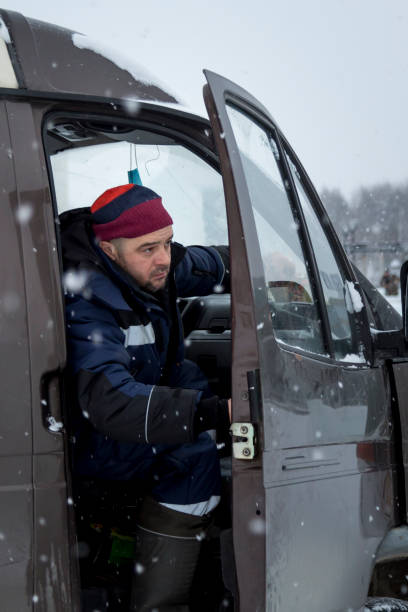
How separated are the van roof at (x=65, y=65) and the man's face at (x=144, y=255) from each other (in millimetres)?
456

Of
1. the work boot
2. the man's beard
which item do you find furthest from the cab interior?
the man's beard

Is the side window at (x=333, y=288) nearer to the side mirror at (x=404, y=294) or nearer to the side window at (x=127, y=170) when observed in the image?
the side mirror at (x=404, y=294)

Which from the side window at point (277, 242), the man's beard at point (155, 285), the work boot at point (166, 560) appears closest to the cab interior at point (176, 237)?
the work boot at point (166, 560)

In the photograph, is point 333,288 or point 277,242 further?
point 333,288

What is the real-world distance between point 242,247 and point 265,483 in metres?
0.62

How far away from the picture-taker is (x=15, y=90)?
1.90m

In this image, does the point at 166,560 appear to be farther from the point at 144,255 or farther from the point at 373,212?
the point at 373,212

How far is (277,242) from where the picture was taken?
7.34 ft

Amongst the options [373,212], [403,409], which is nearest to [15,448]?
[403,409]

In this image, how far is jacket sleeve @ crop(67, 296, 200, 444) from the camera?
196 cm

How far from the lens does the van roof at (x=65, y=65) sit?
1944mm

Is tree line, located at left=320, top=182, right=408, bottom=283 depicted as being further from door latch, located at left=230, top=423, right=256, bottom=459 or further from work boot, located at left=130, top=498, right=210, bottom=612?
door latch, located at left=230, top=423, right=256, bottom=459

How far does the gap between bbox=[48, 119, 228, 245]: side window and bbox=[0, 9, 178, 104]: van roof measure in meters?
0.58

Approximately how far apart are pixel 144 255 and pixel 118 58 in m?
0.64
